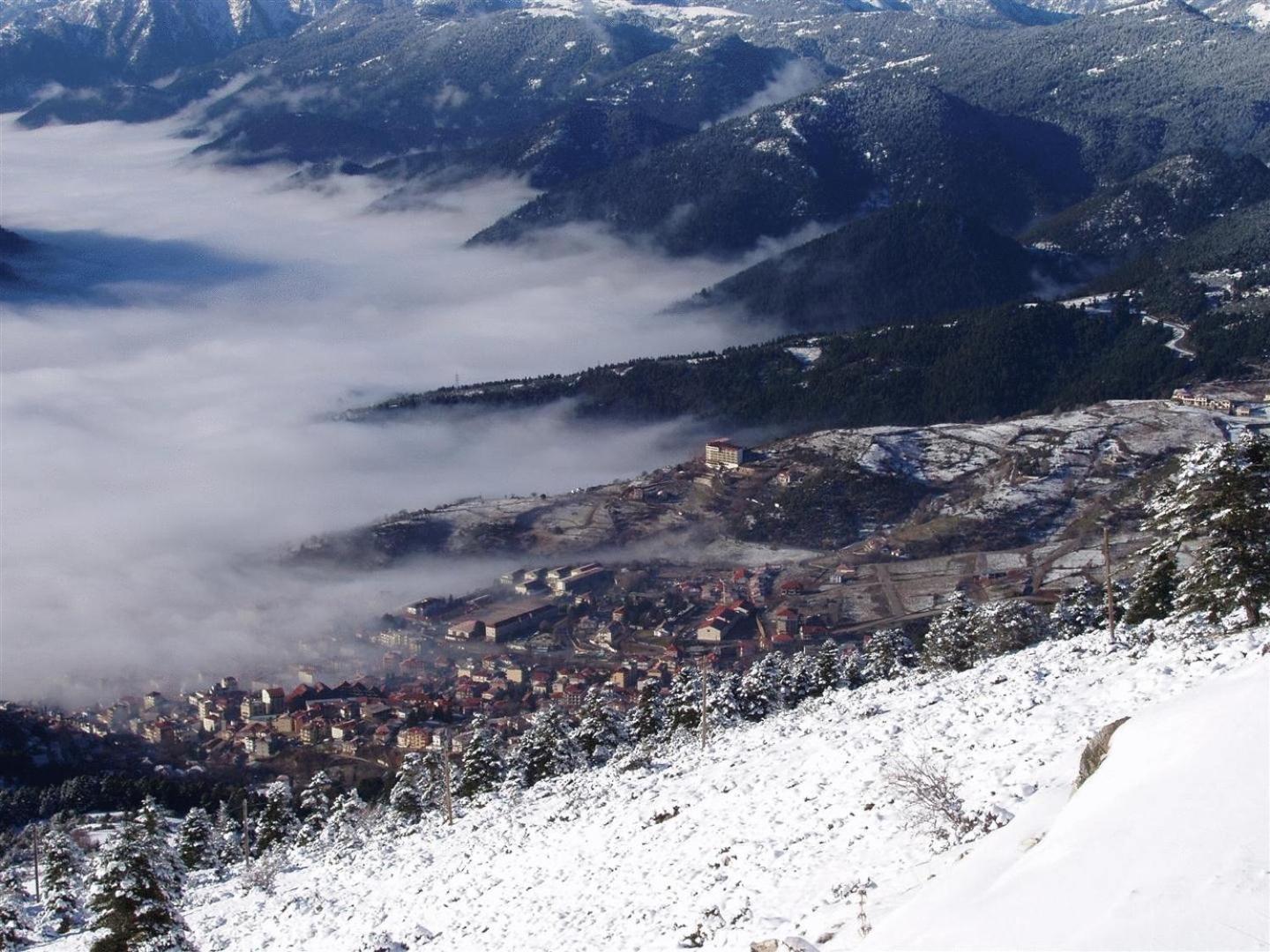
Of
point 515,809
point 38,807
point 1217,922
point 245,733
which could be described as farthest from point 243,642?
point 1217,922

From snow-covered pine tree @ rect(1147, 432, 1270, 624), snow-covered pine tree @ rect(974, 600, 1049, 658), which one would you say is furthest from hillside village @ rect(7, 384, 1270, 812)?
snow-covered pine tree @ rect(1147, 432, 1270, 624)

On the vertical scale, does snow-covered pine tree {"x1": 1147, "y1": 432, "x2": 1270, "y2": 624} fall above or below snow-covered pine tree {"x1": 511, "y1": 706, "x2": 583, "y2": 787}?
above

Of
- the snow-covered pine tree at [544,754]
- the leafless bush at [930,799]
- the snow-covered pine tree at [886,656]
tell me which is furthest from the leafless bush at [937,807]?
the snow-covered pine tree at [886,656]

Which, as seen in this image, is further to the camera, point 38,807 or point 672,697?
point 38,807

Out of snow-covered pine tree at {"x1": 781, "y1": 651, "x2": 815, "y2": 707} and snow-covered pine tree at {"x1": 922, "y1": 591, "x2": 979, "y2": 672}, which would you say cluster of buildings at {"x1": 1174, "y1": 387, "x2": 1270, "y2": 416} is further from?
snow-covered pine tree at {"x1": 781, "y1": 651, "x2": 815, "y2": 707}

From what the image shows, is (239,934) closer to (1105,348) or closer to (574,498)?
(574,498)
